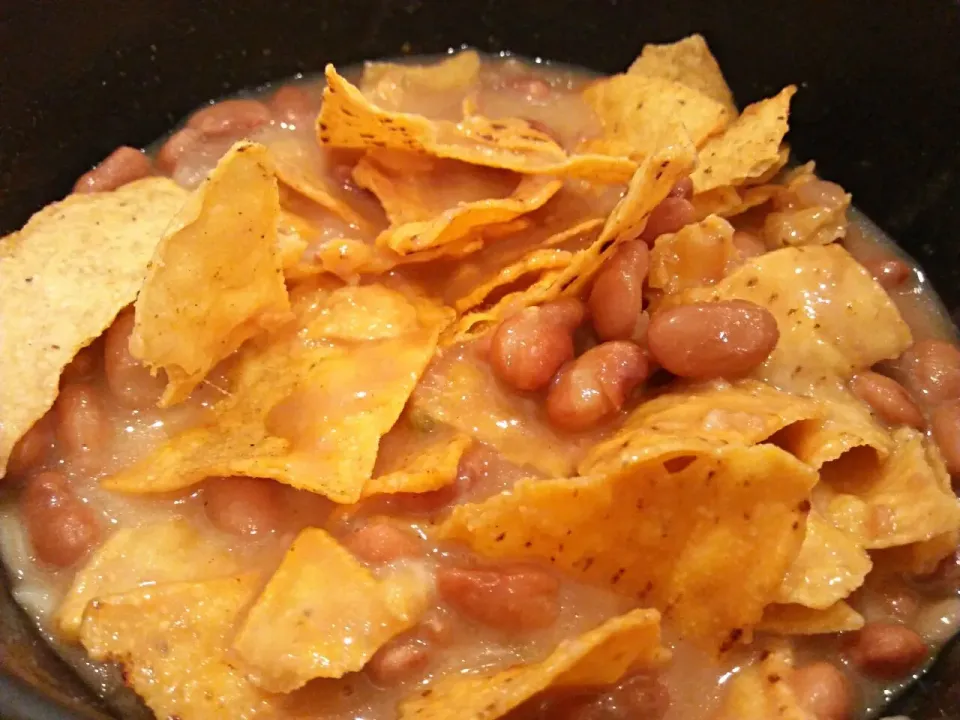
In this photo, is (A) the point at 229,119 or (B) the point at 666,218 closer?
(B) the point at 666,218

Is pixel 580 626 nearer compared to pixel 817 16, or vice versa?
pixel 580 626

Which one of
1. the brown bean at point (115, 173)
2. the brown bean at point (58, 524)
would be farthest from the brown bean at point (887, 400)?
the brown bean at point (115, 173)

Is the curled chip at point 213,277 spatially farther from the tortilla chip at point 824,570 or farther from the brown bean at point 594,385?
the tortilla chip at point 824,570

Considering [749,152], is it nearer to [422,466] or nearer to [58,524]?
[422,466]

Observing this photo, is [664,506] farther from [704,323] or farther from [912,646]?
[912,646]

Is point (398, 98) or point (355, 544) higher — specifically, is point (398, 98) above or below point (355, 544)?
above

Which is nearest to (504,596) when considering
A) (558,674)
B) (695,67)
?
(558,674)

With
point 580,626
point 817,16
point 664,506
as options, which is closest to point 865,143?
point 817,16
